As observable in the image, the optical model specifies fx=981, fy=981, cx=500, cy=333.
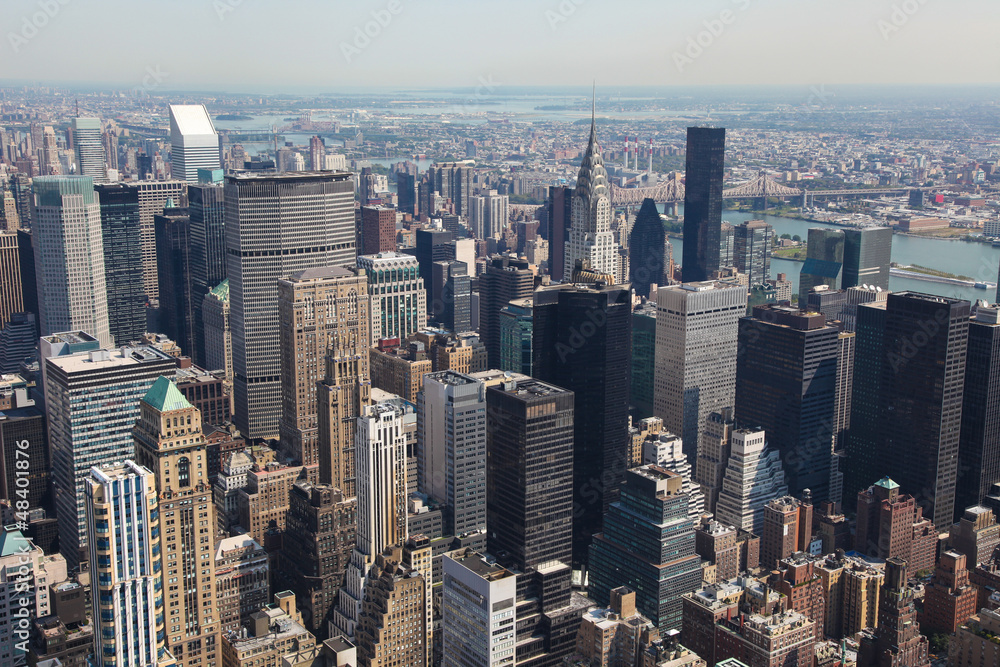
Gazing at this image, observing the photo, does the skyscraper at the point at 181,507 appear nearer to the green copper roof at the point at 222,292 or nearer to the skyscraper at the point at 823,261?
the green copper roof at the point at 222,292

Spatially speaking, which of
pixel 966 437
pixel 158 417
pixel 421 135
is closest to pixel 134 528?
pixel 158 417

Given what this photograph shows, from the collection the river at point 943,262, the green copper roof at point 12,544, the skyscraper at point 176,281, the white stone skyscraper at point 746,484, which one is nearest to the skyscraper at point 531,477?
the white stone skyscraper at point 746,484

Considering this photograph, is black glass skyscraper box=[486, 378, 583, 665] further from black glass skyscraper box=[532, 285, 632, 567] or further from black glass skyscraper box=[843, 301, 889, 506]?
black glass skyscraper box=[843, 301, 889, 506]

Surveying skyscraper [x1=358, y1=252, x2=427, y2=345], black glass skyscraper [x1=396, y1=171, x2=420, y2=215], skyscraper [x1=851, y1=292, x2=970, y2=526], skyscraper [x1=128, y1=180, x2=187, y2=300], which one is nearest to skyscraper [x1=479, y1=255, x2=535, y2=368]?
skyscraper [x1=358, y1=252, x2=427, y2=345]

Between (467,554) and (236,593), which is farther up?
(467,554)

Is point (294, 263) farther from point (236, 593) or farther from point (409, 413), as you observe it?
point (236, 593)

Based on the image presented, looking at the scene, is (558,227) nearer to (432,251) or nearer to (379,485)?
(432,251)
